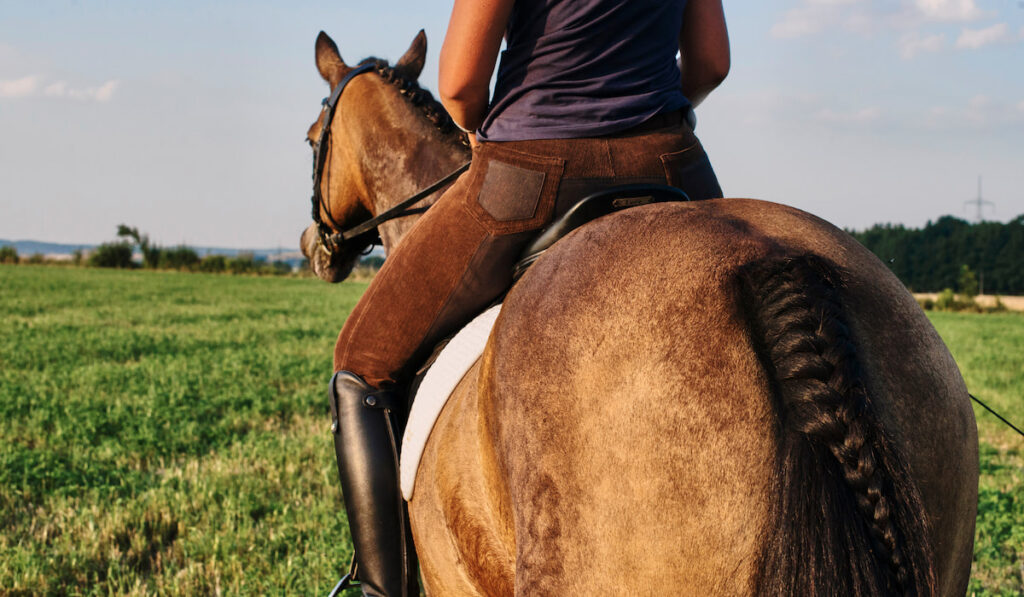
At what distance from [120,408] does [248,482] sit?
120 inches

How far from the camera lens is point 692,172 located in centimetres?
205

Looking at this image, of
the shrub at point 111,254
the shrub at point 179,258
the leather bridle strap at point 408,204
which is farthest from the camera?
the shrub at point 179,258

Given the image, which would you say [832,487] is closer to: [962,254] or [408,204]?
[408,204]

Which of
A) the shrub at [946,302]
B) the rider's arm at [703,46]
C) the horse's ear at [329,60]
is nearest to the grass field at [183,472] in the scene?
the horse's ear at [329,60]

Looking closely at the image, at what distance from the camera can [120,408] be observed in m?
7.46

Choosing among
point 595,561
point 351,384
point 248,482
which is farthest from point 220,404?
point 595,561

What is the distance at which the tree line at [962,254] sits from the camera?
66.9 m

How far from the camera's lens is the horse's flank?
3.85 feet

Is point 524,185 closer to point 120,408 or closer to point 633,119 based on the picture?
point 633,119

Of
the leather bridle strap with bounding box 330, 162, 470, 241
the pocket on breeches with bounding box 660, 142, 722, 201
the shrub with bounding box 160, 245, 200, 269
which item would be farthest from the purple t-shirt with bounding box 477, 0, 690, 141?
the shrub with bounding box 160, 245, 200, 269

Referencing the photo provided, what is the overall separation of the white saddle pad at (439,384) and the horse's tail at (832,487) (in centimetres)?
84

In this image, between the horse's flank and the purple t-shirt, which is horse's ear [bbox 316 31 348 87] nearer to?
the purple t-shirt

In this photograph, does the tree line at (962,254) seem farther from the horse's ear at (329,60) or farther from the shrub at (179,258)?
the horse's ear at (329,60)

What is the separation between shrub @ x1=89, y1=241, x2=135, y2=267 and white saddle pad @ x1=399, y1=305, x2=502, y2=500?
5435 cm
